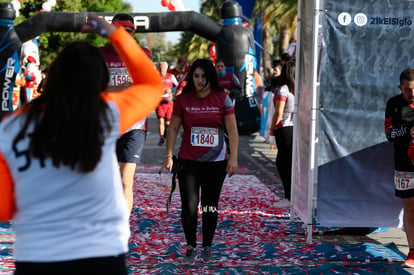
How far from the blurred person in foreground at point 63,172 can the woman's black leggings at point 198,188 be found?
11.0 feet

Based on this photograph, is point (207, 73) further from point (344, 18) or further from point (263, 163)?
point (263, 163)

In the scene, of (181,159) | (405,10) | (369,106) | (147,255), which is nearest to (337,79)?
(369,106)

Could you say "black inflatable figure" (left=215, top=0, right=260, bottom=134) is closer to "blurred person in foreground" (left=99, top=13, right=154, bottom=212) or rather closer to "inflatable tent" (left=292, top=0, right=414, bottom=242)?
"inflatable tent" (left=292, top=0, right=414, bottom=242)

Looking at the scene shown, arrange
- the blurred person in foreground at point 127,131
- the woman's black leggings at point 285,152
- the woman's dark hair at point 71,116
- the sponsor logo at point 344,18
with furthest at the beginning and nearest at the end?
the woman's black leggings at point 285,152 < the sponsor logo at point 344,18 < the blurred person in foreground at point 127,131 < the woman's dark hair at point 71,116

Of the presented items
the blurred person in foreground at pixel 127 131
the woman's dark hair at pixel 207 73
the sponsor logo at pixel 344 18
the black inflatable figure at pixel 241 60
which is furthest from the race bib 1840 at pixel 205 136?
the black inflatable figure at pixel 241 60

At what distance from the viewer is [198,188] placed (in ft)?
18.7

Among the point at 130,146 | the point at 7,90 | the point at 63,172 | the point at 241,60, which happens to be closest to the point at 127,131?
the point at 130,146

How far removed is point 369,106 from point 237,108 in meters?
12.6

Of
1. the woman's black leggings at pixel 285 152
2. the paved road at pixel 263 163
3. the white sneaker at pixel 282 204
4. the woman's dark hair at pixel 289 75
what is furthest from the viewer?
the white sneaker at pixel 282 204

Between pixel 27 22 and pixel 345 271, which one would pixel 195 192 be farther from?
pixel 27 22

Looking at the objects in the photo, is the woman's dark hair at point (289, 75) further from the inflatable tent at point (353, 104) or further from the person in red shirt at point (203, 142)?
the person in red shirt at point (203, 142)

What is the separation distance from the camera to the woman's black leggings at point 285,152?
8.26 m

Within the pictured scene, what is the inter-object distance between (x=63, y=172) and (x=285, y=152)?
20.6ft

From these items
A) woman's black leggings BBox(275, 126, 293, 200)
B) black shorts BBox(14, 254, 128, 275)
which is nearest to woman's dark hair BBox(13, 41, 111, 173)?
black shorts BBox(14, 254, 128, 275)
